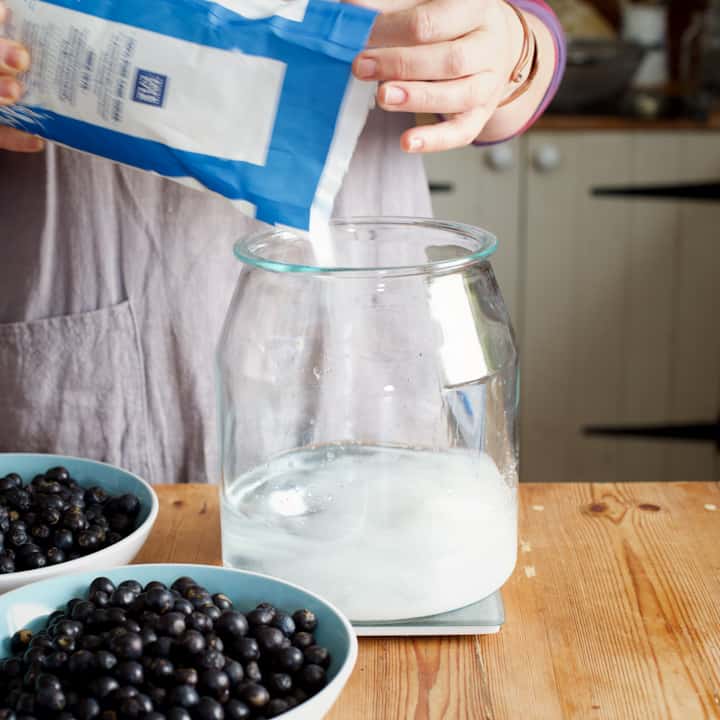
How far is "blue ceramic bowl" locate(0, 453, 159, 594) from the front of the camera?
Answer: 802 millimetres

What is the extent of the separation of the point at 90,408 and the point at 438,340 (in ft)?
1.80

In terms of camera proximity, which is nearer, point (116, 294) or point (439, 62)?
point (439, 62)

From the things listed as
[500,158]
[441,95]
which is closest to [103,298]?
[441,95]

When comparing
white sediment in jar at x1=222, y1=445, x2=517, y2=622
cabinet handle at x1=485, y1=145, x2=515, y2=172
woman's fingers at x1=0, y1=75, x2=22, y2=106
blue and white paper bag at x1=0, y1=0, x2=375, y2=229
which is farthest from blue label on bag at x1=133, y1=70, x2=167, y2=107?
cabinet handle at x1=485, y1=145, x2=515, y2=172

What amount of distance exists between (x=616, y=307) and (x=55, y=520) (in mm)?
1750

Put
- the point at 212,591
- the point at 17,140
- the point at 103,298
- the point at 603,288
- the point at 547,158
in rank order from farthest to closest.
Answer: the point at 603,288 < the point at 547,158 < the point at 103,298 < the point at 17,140 < the point at 212,591

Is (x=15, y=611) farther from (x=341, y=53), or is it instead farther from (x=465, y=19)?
(x=465, y=19)

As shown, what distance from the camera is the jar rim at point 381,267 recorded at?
2.60 feet

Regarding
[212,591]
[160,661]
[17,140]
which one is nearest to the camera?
[160,661]

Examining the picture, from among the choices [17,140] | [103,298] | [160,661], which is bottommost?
A: [160,661]

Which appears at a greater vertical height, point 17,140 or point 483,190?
point 17,140

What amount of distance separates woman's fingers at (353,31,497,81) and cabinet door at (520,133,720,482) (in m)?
1.41

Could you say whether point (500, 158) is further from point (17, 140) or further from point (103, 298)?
point (17, 140)

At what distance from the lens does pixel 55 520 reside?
0.87m
